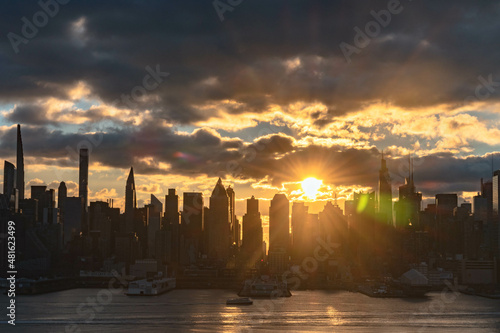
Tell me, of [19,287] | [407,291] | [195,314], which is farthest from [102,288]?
[195,314]

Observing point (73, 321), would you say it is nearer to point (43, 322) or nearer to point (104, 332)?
point (43, 322)

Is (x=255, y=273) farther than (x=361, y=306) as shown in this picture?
Yes

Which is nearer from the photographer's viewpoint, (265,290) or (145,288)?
(265,290)

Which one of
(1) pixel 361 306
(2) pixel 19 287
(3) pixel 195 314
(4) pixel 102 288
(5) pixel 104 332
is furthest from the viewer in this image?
(4) pixel 102 288

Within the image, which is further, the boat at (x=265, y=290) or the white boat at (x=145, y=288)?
the white boat at (x=145, y=288)

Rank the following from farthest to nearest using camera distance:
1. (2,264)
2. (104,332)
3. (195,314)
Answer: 1. (2,264)
2. (195,314)
3. (104,332)

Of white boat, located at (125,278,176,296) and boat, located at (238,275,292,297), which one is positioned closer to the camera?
boat, located at (238,275,292,297)

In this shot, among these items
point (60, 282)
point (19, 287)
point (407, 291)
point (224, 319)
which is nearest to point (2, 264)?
point (60, 282)

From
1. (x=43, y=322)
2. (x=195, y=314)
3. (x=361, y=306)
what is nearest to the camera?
(x=43, y=322)

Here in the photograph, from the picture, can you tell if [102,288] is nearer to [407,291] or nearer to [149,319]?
[407,291]
